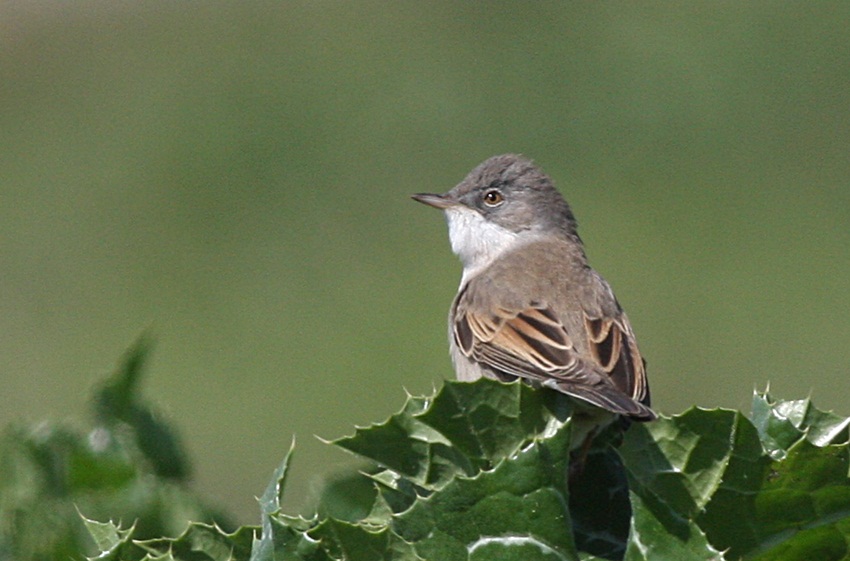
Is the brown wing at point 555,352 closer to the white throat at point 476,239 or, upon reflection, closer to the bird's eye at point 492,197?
the white throat at point 476,239

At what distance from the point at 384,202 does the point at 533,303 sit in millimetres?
8887

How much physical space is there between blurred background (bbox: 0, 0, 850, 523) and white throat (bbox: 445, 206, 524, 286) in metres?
3.54

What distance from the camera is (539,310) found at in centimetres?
486

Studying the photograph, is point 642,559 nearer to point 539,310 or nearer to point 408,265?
point 539,310

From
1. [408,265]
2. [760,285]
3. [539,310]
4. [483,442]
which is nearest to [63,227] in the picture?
[408,265]

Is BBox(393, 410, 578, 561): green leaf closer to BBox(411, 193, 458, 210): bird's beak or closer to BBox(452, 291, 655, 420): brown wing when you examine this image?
BBox(452, 291, 655, 420): brown wing

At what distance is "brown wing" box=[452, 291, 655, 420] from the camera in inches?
156

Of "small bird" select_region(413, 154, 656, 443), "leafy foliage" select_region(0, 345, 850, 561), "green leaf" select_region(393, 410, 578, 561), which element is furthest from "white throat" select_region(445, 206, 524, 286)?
"green leaf" select_region(393, 410, 578, 561)

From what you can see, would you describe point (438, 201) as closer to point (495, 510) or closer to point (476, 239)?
point (476, 239)

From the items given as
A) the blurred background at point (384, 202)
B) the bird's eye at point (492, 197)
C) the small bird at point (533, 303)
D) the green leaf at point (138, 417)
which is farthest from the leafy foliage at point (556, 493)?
the blurred background at point (384, 202)

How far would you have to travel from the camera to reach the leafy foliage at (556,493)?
244cm

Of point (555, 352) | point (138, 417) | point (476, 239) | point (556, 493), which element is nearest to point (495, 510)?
point (556, 493)

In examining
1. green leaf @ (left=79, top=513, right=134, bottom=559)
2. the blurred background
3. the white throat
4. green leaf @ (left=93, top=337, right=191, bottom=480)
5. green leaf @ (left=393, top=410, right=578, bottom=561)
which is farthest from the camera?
the blurred background

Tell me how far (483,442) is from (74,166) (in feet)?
43.5
